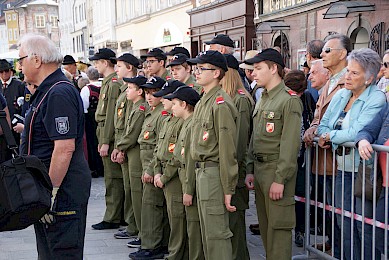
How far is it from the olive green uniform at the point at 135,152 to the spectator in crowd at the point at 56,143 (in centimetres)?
242

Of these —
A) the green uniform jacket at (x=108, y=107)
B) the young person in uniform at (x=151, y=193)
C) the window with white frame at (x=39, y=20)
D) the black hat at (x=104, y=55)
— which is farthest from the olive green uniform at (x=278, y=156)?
the window with white frame at (x=39, y=20)

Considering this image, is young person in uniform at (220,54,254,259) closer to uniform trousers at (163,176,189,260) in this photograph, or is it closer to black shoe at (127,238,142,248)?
uniform trousers at (163,176,189,260)

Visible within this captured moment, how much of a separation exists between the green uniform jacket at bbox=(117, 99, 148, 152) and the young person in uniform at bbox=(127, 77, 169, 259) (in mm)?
259

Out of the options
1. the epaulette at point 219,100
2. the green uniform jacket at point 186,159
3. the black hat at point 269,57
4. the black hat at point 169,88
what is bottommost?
the green uniform jacket at point 186,159

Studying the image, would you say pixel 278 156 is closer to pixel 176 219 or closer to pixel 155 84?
pixel 176 219

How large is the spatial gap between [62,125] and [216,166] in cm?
146

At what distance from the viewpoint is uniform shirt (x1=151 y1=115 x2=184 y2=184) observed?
5.77m

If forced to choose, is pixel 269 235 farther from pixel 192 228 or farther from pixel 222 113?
pixel 222 113

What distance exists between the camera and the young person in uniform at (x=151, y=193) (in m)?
6.31

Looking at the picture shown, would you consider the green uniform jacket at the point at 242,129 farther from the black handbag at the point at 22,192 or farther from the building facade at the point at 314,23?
the building facade at the point at 314,23

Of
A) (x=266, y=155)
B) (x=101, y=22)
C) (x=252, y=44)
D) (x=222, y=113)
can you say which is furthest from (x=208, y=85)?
(x=101, y=22)

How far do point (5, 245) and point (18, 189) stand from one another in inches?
130

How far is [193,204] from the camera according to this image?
5.48 meters

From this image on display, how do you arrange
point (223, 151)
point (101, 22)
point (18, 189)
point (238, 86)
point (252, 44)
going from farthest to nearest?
point (101, 22) → point (252, 44) → point (238, 86) → point (223, 151) → point (18, 189)
